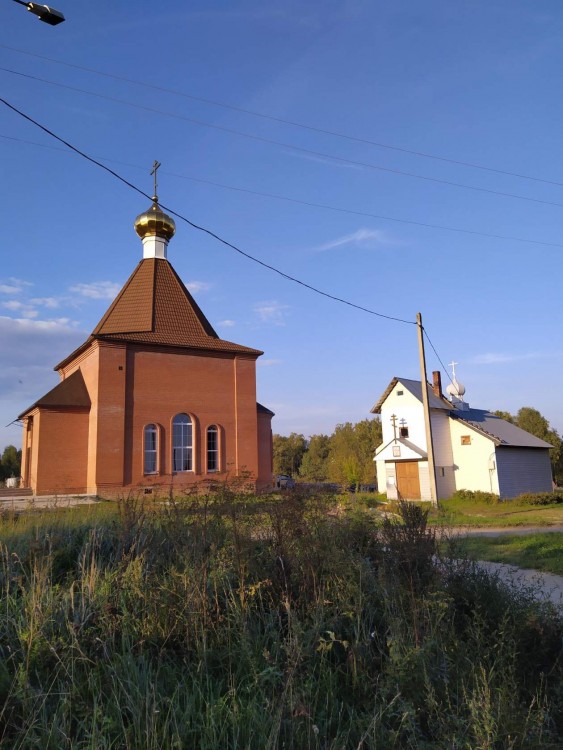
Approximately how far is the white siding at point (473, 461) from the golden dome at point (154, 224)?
17.9 metres

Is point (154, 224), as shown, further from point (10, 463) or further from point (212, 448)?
point (10, 463)

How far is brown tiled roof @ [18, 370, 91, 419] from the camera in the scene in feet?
72.2

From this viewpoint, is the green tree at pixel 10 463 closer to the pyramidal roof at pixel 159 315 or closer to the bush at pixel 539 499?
the pyramidal roof at pixel 159 315

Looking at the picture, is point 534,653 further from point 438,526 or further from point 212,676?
point 212,676

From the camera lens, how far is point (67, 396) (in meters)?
22.3

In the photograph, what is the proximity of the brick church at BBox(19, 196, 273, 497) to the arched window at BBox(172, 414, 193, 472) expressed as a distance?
0.04 m

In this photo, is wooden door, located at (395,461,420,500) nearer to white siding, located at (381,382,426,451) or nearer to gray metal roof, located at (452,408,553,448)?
white siding, located at (381,382,426,451)

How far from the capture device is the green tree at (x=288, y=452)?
75.9 m

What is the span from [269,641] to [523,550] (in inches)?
290

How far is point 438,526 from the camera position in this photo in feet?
18.7

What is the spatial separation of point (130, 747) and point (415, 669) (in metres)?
1.63

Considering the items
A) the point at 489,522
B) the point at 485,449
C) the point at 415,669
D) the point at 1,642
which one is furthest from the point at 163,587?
the point at 485,449

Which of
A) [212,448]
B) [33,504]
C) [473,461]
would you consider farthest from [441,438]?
[33,504]

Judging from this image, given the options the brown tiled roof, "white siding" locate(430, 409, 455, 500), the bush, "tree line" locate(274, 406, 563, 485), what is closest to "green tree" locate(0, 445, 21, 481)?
"tree line" locate(274, 406, 563, 485)
